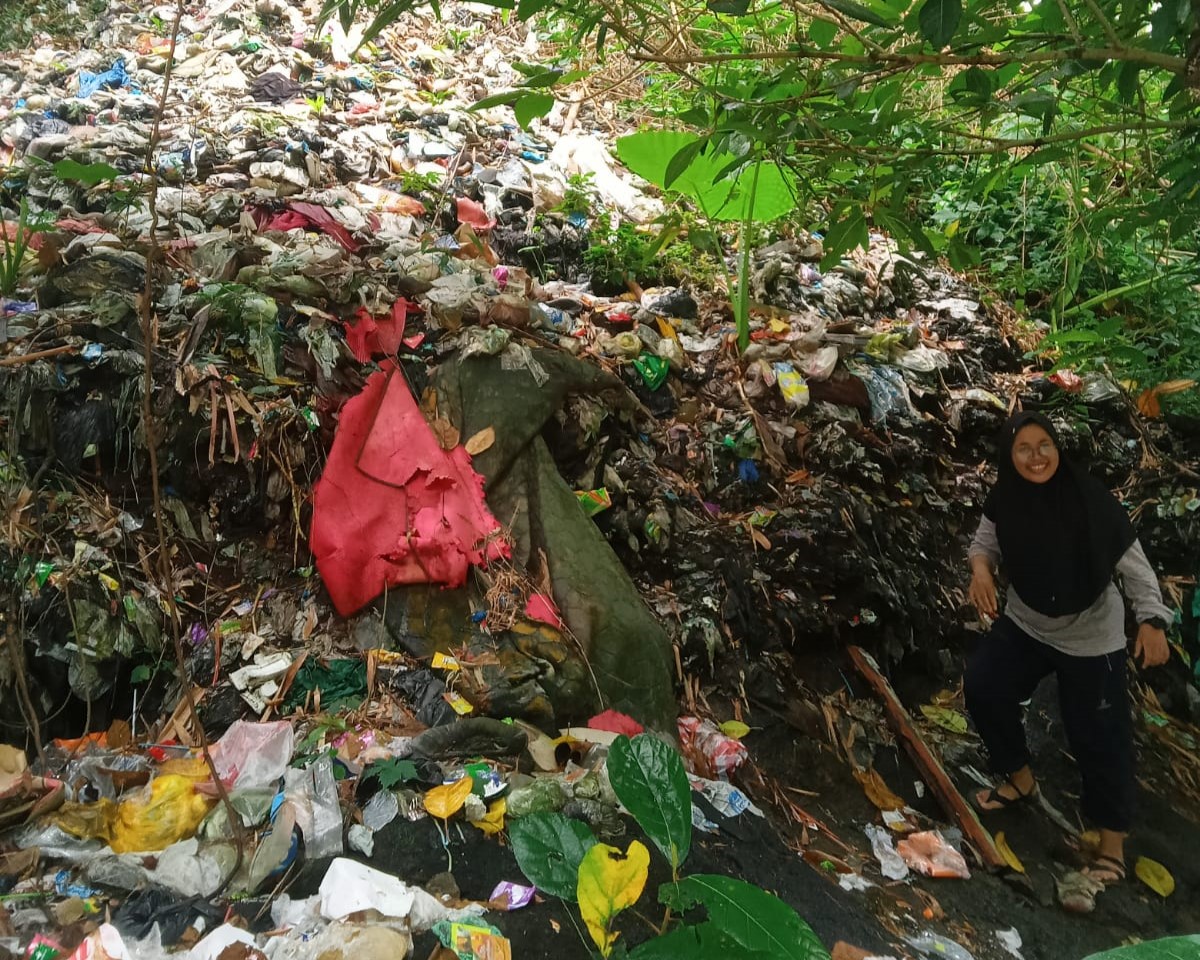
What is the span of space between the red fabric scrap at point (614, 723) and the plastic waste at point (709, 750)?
0.68 ft

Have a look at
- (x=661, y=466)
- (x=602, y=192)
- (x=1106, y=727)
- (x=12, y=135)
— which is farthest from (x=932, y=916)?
(x=12, y=135)

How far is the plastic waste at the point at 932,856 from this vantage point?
203cm

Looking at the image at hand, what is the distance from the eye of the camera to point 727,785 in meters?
1.92

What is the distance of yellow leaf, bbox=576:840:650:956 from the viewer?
2.78 feet

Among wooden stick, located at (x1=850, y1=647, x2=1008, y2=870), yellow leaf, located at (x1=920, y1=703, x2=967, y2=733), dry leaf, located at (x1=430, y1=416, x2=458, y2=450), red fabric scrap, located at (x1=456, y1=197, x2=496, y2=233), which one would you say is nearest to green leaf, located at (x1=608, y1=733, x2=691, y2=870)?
dry leaf, located at (x1=430, y1=416, x2=458, y2=450)

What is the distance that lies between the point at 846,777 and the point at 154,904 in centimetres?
200

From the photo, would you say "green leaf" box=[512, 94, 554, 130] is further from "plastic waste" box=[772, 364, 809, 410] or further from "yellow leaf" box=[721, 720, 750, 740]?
"plastic waste" box=[772, 364, 809, 410]

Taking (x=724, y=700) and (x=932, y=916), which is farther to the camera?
(x=724, y=700)

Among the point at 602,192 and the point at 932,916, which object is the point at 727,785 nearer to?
the point at 932,916

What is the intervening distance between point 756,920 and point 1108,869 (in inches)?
86.9

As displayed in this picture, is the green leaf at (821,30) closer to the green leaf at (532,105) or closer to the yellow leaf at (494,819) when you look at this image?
the green leaf at (532,105)

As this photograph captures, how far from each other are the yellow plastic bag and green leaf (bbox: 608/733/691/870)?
3.47ft

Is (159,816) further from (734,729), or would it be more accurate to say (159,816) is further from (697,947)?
(734,729)

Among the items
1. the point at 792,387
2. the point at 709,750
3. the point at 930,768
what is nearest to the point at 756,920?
the point at 709,750
